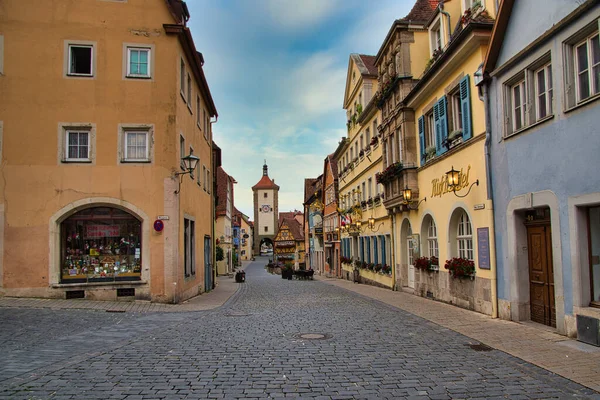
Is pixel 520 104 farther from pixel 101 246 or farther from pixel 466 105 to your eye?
pixel 101 246

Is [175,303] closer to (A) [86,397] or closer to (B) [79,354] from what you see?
(B) [79,354]

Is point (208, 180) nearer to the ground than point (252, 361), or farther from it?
farther from it

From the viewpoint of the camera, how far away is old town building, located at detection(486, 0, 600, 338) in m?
8.96

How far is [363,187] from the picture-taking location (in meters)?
30.9

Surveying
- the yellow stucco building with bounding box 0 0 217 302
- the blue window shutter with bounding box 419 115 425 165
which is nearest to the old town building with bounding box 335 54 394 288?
the blue window shutter with bounding box 419 115 425 165

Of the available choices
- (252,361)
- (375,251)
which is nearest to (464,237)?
(252,361)

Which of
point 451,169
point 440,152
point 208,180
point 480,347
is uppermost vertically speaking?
point 208,180

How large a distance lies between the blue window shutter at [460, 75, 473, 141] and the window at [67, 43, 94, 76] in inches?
453

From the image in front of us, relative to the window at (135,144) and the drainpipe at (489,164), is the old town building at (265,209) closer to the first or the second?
the window at (135,144)

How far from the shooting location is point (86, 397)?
593cm

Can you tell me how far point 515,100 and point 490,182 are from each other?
209 centimetres

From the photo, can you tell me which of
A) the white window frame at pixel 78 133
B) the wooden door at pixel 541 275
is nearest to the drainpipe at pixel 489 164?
the wooden door at pixel 541 275

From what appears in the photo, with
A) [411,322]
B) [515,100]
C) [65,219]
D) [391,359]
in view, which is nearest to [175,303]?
[65,219]

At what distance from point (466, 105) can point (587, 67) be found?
5.05 metres
